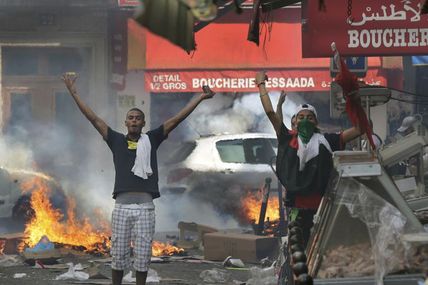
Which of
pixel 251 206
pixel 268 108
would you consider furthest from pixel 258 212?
pixel 268 108

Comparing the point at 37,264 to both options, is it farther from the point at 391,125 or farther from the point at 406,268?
the point at 391,125

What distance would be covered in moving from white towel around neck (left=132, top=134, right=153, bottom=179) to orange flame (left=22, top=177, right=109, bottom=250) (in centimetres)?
476

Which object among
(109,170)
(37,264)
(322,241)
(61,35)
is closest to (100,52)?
(61,35)

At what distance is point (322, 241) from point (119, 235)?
336cm

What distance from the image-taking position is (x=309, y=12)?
27.8 feet

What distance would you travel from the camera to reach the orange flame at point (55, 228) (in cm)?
1289

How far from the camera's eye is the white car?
15.5 metres

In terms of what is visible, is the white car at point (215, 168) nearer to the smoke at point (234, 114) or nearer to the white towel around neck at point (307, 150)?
the smoke at point (234, 114)

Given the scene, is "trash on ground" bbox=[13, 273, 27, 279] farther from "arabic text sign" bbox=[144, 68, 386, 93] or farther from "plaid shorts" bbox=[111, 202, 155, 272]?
"arabic text sign" bbox=[144, 68, 386, 93]

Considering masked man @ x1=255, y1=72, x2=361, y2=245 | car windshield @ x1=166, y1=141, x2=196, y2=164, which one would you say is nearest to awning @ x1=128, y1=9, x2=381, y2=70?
car windshield @ x1=166, y1=141, x2=196, y2=164

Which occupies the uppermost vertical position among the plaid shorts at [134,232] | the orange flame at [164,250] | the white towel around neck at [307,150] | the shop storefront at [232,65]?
the shop storefront at [232,65]

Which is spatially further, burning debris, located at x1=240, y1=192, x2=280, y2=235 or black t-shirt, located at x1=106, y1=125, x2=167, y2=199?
burning debris, located at x1=240, y1=192, x2=280, y2=235

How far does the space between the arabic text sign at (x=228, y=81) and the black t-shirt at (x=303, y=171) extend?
12.9 meters

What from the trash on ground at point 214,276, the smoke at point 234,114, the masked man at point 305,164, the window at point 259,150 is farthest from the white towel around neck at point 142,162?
the smoke at point 234,114
